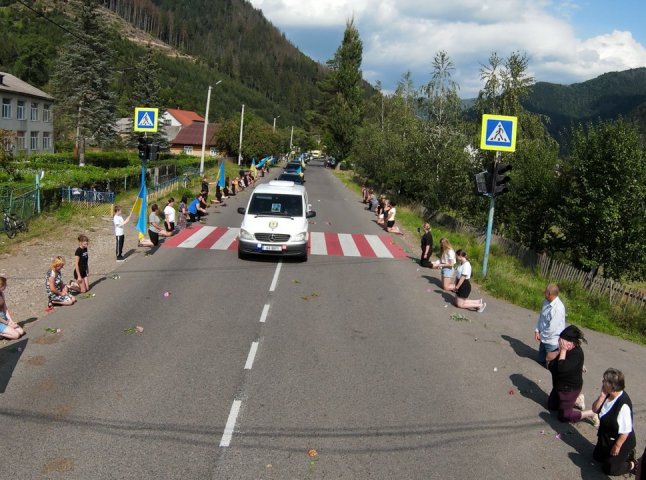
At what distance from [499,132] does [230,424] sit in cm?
1055

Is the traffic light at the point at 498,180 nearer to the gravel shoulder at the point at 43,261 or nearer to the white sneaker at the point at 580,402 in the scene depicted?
the white sneaker at the point at 580,402

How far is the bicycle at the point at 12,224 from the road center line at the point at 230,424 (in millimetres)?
12792

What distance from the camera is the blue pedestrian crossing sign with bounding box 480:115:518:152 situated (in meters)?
13.9

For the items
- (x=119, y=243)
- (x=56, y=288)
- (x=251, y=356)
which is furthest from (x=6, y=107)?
(x=251, y=356)

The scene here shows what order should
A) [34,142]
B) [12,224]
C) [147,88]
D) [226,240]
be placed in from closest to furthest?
[12,224], [226,240], [34,142], [147,88]

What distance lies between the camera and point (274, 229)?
49.4ft

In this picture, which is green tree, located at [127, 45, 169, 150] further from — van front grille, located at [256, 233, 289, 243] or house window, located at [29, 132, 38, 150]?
van front grille, located at [256, 233, 289, 243]

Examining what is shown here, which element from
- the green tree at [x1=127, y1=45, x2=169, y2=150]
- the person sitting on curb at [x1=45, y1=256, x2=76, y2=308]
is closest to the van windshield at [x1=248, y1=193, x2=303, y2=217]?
the person sitting on curb at [x1=45, y1=256, x2=76, y2=308]

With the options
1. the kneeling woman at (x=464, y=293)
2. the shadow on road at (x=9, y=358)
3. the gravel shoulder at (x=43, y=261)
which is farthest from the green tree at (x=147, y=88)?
the shadow on road at (x=9, y=358)

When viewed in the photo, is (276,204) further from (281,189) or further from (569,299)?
(569,299)

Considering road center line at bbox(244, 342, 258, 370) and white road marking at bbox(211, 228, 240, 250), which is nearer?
road center line at bbox(244, 342, 258, 370)

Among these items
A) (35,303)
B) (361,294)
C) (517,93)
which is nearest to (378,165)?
(517,93)

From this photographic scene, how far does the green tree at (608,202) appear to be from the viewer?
624 inches

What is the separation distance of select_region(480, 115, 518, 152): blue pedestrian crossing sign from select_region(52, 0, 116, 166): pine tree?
4362 centimetres
